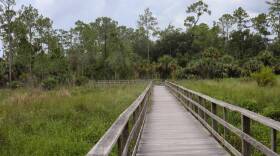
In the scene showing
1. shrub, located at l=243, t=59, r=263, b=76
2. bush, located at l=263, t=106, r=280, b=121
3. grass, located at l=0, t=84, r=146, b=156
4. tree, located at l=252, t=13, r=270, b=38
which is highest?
tree, located at l=252, t=13, r=270, b=38

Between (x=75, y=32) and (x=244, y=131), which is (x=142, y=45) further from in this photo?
(x=244, y=131)

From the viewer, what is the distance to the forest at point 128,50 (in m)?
54.4

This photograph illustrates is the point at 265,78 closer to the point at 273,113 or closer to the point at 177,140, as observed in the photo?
the point at 273,113

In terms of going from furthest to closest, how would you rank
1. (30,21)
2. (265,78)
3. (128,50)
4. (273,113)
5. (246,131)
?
1. (128,50)
2. (30,21)
3. (265,78)
4. (273,113)
5. (246,131)

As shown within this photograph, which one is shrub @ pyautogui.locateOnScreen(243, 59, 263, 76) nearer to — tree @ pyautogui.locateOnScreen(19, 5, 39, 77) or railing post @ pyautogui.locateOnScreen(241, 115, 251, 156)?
tree @ pyautogui.locateOnScreen(19, 5, 39, 77)

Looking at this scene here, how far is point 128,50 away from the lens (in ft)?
243

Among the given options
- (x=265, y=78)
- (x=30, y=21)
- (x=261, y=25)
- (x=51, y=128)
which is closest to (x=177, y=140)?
(x=51, y=128)

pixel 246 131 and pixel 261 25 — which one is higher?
pixel 261 25

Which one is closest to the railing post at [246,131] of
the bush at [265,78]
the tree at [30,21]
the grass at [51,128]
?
the grass at [51,128]

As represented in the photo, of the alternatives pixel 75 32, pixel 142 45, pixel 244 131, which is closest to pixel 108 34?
pixel 75 32

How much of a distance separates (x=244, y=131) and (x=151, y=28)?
9449 centimetres

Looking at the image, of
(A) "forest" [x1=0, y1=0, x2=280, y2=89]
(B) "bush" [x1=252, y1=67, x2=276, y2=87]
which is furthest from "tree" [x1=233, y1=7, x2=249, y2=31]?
(B) "bush" [x1=252, y1=67, x2=276, y2=87]

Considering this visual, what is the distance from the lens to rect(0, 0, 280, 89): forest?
2143 inches

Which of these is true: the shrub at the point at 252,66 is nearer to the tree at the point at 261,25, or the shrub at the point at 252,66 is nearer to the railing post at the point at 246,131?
the tree at the point at 261,25
